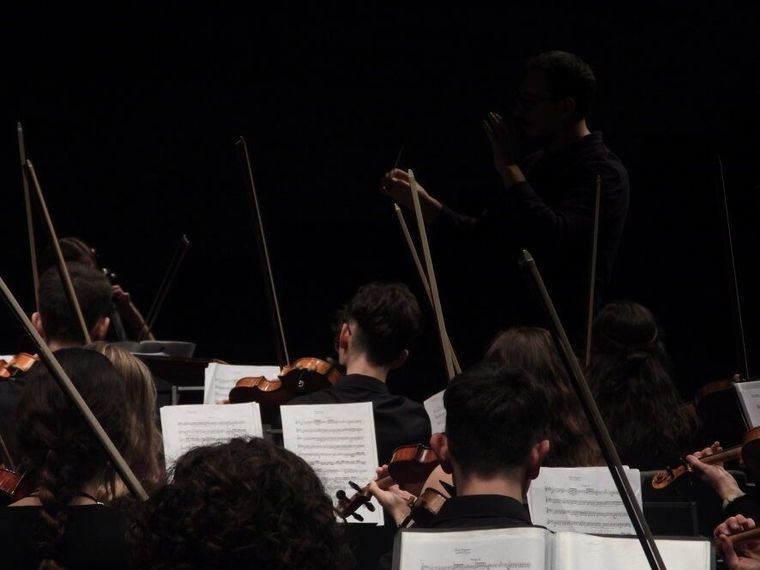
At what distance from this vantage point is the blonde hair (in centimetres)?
230

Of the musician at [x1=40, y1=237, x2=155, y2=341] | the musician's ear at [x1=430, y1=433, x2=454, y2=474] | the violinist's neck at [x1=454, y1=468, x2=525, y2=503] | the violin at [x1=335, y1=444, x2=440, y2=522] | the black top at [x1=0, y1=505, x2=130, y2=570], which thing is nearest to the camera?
the black top at [x1=0, y1=505, x2=130, y2=570]

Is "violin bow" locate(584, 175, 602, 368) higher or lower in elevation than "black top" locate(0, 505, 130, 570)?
higher

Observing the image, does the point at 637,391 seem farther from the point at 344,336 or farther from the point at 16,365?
the point at 16,365

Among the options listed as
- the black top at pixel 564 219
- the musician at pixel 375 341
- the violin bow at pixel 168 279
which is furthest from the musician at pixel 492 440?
the violin bow at pixel 168 279

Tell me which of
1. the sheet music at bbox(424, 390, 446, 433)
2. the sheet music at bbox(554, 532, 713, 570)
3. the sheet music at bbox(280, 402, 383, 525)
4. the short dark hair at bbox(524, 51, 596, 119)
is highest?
the short dark hair at bbox(524, 51, 596, 119)

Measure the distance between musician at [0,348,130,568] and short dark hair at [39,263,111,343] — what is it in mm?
1225

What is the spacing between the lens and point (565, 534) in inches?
73.8

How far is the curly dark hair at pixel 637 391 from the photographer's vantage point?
11.0 feet

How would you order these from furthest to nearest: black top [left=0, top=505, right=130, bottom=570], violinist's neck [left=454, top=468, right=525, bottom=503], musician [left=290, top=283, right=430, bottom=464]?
musician [left=290, top=283, right=430, bottom=464] < violinist's neck [left=454, top=468, right=525, bottom=503] < black top [left=0, top=505, right=130, bottom=570]

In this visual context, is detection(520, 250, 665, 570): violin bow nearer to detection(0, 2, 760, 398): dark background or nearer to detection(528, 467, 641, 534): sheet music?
detection(528, 467, 641, 534): sheet music

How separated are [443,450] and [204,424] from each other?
67 centimetres

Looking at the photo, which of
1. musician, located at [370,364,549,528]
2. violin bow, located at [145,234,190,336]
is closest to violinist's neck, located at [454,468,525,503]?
musician, located at [370,364,549,528]

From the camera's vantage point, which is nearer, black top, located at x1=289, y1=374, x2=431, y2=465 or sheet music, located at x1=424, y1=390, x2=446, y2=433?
sheet music, located at x1=424, y1=390, x2=446, y2=433

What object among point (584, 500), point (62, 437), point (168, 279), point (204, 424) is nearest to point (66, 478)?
point (62, 437)
